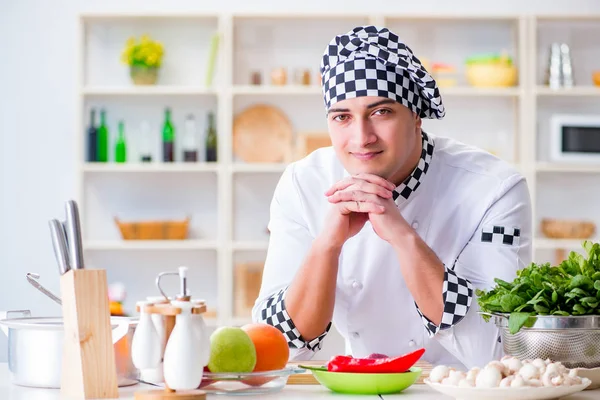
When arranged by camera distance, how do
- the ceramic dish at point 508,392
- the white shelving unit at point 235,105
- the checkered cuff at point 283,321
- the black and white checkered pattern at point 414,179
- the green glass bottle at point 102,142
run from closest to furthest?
the ceramic dish at point 508,392 < the checkered cuff at point 283,321 < the black and white checkered pattern at point 414,179 < the green glass bottle at point 102,142 < the white shelving unit at point 235,105

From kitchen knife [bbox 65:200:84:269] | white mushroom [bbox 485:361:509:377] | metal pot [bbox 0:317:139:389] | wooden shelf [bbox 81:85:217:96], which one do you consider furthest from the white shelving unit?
white mushroom [bbox 485:361:509:377]

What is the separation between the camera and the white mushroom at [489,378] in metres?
1.31

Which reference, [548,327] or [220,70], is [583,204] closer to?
[220,70]

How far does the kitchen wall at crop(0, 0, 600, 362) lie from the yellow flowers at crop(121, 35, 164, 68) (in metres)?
0.28

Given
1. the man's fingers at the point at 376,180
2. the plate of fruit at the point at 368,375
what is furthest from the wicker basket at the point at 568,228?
the plate of fruit at the point at 368,375

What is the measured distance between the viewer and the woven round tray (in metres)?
5.12

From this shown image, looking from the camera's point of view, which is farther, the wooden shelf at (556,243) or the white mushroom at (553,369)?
the wooden shelf at (556,243)

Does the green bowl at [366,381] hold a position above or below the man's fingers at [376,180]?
below

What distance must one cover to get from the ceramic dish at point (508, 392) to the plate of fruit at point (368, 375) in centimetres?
13

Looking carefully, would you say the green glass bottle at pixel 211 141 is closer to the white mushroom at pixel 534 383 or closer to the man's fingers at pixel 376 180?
the man's fingers at pixel 376 180

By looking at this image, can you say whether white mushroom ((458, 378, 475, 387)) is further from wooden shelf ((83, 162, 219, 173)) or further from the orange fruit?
wooden shelf ((83, 162, 219, 173))

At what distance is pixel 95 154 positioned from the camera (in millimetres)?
4996

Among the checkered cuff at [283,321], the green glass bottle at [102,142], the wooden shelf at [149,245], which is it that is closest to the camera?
the checkered cuff at [283,321]

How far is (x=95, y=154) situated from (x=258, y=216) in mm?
981
